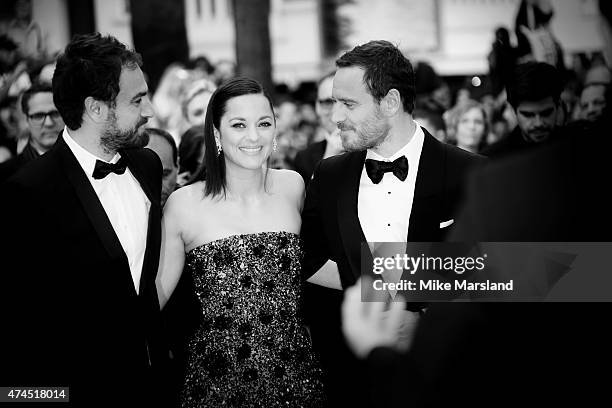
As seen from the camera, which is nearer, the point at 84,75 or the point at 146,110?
the point at 84,75

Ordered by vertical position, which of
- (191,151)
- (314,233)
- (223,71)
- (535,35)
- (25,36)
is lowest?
(314,233)

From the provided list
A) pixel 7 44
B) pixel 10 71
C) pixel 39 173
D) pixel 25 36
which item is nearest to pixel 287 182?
pixel 39 173

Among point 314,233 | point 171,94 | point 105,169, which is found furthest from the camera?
point 171,94

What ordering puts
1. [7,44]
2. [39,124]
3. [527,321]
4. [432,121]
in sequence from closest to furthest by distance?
[527,321], [39,124], [432,121], [7,44]

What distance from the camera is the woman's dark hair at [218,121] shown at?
3410 mm

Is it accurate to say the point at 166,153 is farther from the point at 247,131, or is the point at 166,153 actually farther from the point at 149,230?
the point at 149,230

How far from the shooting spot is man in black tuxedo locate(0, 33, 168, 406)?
2861 mm

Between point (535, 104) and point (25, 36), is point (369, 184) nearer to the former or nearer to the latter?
point (535, 104)

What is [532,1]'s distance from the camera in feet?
22.1

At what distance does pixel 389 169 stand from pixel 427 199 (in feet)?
0.72

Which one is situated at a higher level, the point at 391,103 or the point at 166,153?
the point at 391,103

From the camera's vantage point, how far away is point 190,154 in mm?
4684

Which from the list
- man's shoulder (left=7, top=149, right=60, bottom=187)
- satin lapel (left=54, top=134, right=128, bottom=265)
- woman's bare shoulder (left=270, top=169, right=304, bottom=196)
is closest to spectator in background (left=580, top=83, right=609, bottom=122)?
woman's bare shoulder (left=270, top=169, right=304, bottom=196)

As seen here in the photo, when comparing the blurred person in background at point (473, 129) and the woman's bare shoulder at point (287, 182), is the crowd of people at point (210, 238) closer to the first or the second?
the woman's bare shoulder at point (287, 182)
